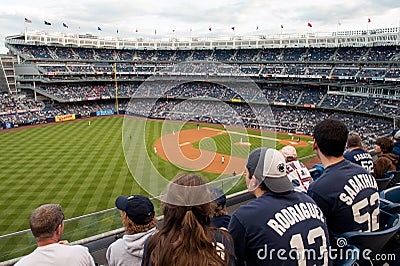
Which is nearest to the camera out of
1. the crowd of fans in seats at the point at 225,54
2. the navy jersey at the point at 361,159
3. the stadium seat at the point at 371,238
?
the stadium seat at the point at 371,238

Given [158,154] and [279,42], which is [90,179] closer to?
[158,154]

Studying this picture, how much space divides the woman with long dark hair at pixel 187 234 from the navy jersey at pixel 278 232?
0.28m

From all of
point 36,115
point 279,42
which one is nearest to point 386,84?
point 279,42

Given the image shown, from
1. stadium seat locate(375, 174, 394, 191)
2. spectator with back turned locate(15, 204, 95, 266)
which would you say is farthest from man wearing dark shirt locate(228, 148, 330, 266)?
stadium seat locate(375, 174, 394, 191)

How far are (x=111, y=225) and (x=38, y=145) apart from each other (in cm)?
2865

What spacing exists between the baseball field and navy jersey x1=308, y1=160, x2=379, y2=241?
7.73ft

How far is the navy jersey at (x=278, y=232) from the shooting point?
8.80ft

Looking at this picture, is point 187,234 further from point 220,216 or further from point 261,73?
point 261,73

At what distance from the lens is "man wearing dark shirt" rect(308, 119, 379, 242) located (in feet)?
11.5

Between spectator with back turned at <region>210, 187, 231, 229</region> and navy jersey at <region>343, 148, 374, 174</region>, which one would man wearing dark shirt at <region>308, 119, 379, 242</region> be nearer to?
spectator with back turned at <region>210, 187, 231, 229</region>

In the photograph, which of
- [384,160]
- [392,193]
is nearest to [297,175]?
[392,193]

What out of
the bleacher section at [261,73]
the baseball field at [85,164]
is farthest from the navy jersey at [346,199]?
the bleacher section at [261,73]

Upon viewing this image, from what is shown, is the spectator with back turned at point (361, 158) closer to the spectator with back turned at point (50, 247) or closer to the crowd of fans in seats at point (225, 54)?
the spectator with back turned at point (50, 247)

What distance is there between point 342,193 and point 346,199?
0.08m
